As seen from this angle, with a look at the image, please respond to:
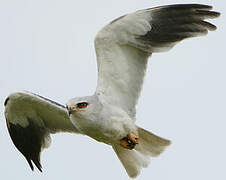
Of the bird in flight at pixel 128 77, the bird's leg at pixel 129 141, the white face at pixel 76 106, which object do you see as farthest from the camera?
the bird's leg at pixel 129 141

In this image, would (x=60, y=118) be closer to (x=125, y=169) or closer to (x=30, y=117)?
(x=30, y=117)

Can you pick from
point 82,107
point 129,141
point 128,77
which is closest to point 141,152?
point 129,141

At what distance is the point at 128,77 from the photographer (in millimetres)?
9766

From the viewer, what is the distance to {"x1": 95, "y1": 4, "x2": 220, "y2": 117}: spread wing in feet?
31.0

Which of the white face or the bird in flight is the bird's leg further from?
the white face

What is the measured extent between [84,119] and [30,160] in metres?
2.46

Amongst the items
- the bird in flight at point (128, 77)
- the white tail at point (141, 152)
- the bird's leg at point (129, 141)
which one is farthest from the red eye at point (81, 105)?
the white tail at point (141, 152)

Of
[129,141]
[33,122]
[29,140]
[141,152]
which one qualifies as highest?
[129,141]

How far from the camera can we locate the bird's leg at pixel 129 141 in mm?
9422

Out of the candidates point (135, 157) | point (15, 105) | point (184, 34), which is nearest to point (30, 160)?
point (15, 105)

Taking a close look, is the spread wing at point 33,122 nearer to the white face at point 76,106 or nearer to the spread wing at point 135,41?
the spread wing at point 135,41

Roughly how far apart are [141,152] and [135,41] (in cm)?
180

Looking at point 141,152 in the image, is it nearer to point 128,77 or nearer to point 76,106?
point 128,77

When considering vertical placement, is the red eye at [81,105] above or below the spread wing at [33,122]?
above
